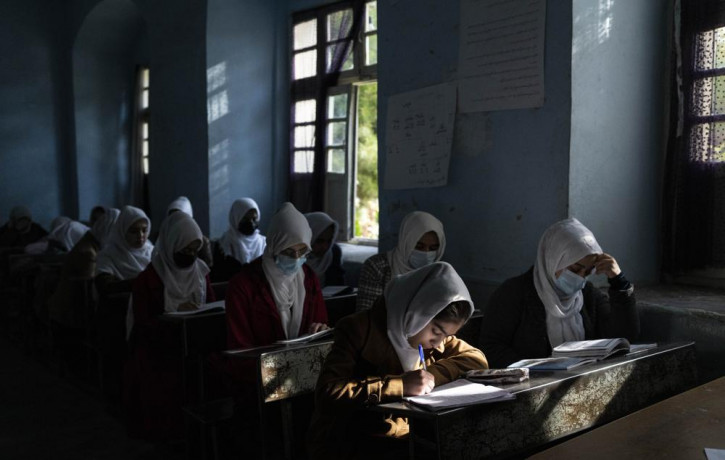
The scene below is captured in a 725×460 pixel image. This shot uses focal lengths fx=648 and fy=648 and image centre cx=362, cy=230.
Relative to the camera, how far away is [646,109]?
10.7ft

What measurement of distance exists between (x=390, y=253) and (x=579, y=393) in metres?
1.72

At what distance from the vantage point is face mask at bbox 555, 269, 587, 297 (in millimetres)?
2576

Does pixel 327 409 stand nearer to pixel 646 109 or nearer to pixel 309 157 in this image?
pixel 646 109

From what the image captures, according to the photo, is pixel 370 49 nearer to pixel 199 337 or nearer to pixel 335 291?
pixel 335 291

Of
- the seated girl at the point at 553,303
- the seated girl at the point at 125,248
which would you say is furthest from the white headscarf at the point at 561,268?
the seated girl at the point at 125,248

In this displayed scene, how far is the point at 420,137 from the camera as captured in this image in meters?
3.73

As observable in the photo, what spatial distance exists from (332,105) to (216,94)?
1.16 meters

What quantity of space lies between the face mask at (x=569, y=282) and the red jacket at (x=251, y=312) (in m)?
1.24

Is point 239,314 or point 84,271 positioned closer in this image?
point 239,314

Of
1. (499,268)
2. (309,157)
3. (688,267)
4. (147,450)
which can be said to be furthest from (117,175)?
(688,267)

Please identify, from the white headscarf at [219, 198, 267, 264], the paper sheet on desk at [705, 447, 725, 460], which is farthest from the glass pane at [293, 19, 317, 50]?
the paper sheet on desk at [705, 447, 725, 460]

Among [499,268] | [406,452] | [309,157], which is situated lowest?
[406,452]

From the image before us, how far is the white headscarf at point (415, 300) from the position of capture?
1.92 metres

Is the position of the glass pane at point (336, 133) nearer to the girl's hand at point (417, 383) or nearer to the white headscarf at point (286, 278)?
the white headscarf at point (286, 278)
